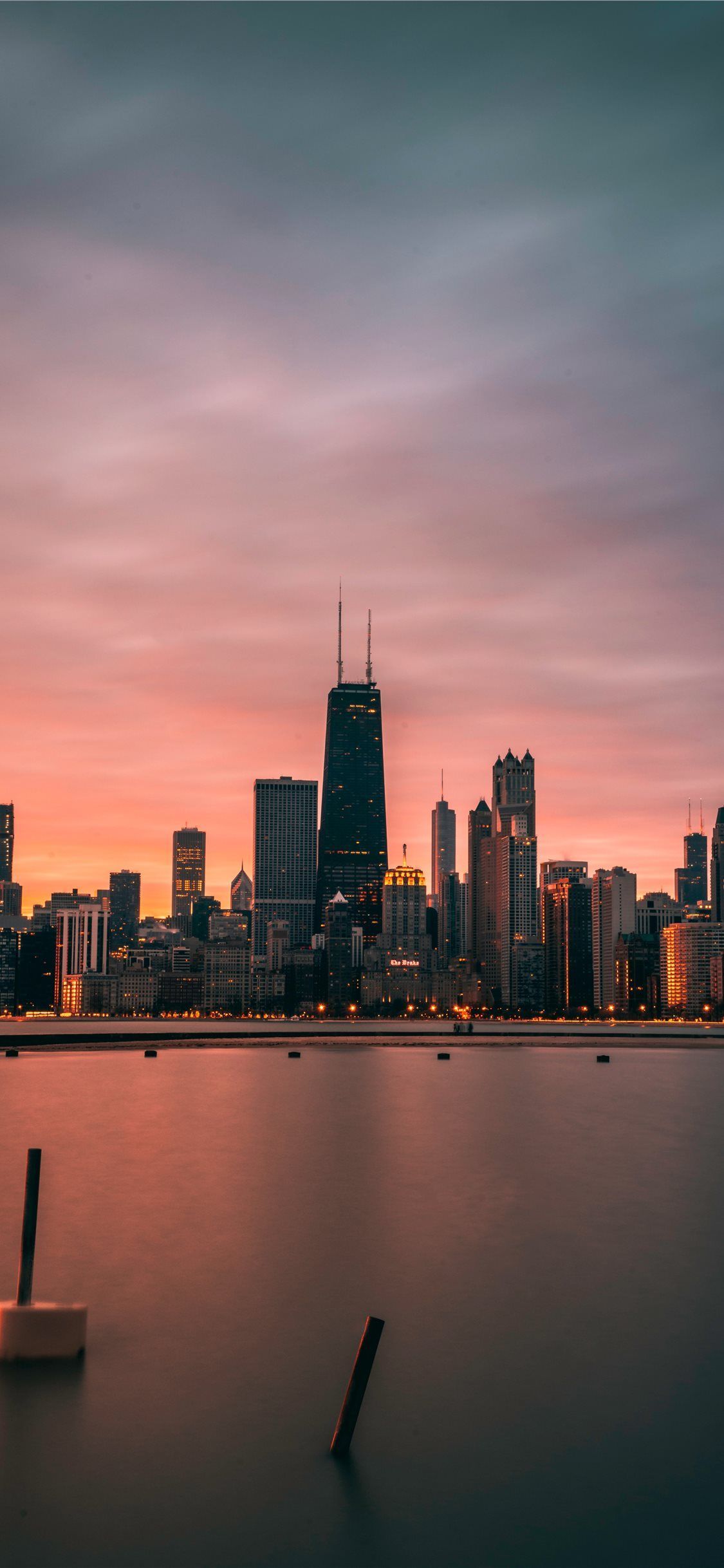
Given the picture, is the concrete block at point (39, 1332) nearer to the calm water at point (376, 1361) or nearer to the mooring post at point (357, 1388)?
the calm water at point (376, 1361)

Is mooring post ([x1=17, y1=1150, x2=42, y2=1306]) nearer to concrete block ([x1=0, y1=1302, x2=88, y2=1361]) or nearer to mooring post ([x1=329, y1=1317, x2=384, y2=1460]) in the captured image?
concrete block ([x1=0, y1=1302, x2=88, y2=1361])

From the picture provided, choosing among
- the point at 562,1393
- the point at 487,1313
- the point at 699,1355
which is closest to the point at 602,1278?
the point at 487,1313

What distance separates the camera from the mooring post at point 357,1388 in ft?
64.5

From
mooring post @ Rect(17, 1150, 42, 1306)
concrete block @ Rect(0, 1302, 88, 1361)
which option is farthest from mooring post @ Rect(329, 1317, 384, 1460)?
mooring post @ Rect(17, 1150, 42, 1306)

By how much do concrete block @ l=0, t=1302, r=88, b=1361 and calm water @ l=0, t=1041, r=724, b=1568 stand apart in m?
0.43

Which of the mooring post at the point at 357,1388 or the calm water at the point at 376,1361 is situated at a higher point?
the mooring post at the point at 357,1388

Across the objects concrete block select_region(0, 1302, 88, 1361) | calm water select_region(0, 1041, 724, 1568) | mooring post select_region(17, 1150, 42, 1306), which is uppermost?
mooring post select_region(17, 1150, 42, 1306)

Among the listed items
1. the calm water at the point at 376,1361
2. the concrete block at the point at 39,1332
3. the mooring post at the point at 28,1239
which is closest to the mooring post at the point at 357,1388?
the calm water at the point at 376,1361

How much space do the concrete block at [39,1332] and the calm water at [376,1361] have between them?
0.43 meters

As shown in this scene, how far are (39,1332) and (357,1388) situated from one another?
760cm

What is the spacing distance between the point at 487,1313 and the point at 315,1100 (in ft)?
235

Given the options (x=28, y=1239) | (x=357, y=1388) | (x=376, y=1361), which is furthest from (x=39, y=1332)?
(x=357, y=1388)

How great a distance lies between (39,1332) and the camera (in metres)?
24.7

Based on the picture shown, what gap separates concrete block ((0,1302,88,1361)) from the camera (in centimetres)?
2439
